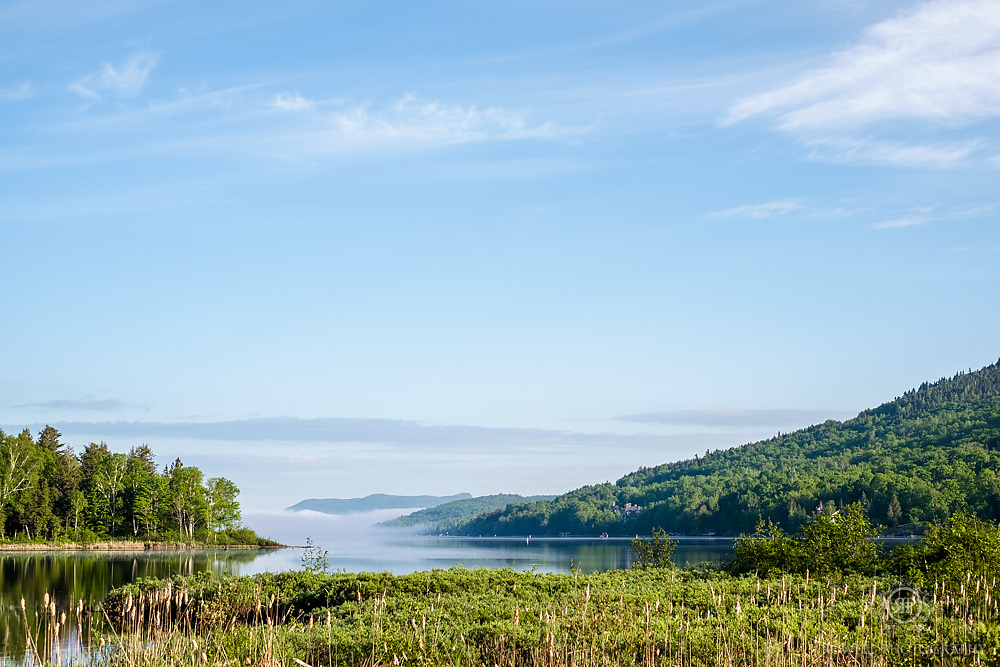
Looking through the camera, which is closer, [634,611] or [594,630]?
[594,630]

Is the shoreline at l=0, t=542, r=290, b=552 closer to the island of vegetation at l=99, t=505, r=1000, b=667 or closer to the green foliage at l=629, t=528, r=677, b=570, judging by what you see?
the green foliage at l=629, t=528, r=677, b=570

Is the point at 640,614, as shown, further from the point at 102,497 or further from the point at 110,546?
the point at 102,497

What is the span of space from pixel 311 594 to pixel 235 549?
75.8 metres

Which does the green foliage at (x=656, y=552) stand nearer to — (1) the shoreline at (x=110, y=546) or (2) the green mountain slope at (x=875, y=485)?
(1) the shoreline at (x=110, y=546)

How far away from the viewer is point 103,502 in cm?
8719

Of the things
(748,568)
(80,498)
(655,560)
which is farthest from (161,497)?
(748,568)

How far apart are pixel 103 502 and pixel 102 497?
926 mm

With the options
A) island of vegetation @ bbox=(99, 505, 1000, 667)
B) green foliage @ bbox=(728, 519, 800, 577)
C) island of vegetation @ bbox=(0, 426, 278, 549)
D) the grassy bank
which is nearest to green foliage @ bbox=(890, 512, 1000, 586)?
island of vegetation @ bbox=(99, 505, 1000, 667)

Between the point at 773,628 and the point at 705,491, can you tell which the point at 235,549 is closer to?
the point at 773,628

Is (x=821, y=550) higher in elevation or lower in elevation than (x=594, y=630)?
lower

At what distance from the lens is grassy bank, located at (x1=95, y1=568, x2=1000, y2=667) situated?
10.2 metres

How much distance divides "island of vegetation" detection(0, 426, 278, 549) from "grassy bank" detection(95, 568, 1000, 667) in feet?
224

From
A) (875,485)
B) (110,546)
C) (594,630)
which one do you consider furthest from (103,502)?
(875,485)

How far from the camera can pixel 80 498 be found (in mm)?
82500
